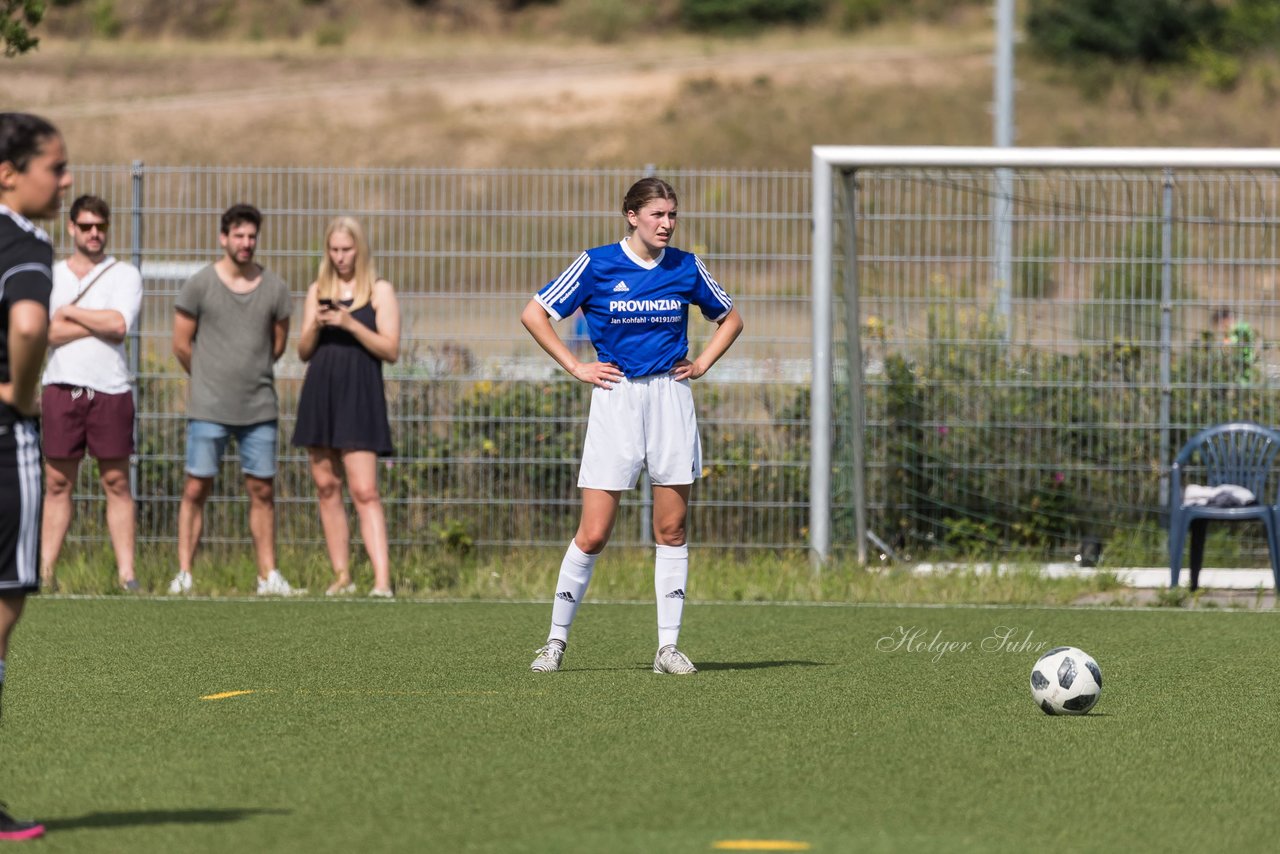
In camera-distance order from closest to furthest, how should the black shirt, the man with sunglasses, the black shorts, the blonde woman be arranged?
the black shirt, the black shorts, the man with sunglasses, the blonde woman

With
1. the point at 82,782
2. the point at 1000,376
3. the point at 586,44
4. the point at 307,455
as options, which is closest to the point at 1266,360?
the point at 1000,376

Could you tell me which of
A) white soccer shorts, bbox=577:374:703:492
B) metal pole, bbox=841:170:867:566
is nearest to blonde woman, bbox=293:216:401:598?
metal pole, bbox=841:170:867:566

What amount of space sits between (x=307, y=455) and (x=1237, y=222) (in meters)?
5.80

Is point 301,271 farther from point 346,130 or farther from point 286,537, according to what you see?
point 346,130

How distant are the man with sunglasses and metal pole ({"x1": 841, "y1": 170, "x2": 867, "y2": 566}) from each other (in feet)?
13.6

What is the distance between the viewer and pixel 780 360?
37.8 ft

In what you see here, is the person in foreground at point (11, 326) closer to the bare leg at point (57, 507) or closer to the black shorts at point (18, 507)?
the black shorts at point (18, 507)

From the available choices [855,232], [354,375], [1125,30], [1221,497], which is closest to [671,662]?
[354,375]

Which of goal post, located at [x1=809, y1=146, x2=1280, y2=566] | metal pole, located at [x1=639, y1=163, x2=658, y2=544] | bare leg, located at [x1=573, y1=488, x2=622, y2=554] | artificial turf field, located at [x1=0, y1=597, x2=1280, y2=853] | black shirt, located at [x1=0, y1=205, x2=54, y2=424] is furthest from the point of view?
metal pole, located at [x1=639, y1=163, x2=658, y2=544]

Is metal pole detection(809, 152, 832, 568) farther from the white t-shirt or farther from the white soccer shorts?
the white t-shirt

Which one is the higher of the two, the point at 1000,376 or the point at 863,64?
the point at 863,64

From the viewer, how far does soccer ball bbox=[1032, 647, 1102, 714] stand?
21.8 ft

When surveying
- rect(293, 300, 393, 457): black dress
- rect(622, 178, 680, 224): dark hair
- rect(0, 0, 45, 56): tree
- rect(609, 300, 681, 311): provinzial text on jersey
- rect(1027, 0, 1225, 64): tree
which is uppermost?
rect(1027, 0, 1225, 64): tree

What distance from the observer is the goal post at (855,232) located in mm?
10891
